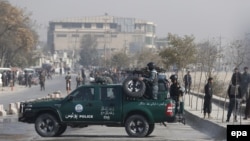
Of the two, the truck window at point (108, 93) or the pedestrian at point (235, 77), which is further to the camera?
the pedestrian at point (235, 77)

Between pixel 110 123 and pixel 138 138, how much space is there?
3.33 feet

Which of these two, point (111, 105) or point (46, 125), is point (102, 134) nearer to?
point (111, 105)

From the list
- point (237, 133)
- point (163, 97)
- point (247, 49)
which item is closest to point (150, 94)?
point (163, 97)

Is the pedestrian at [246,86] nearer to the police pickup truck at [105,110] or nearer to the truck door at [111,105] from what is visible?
the police pickup truck at [105,110]

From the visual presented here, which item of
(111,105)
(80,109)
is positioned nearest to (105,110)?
(111,105)

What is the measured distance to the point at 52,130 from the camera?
2077 cm

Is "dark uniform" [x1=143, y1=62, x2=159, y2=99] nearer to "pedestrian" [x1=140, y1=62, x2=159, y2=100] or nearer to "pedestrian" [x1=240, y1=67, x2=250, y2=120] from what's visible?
"pedestrian" [x1=140, y1=62, x2=159, y2=100]

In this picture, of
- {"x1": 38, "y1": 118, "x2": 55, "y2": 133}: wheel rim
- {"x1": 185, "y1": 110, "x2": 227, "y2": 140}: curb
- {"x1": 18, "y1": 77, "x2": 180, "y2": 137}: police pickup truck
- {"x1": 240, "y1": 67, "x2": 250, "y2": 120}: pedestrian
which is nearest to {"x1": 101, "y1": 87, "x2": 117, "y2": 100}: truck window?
{"x1": 18, "y1": 77, "x2": 180, "y2": 137}: police pickup truck

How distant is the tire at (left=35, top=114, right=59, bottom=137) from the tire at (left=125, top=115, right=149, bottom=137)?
2112 mm

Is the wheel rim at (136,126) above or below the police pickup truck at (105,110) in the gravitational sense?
below

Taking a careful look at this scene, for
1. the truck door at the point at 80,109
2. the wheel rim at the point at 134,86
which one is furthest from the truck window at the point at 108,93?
the wheel rim at the point at 134,86

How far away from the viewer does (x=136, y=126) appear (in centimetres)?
2053

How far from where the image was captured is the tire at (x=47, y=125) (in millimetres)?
20719

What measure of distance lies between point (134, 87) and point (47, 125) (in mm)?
2807
